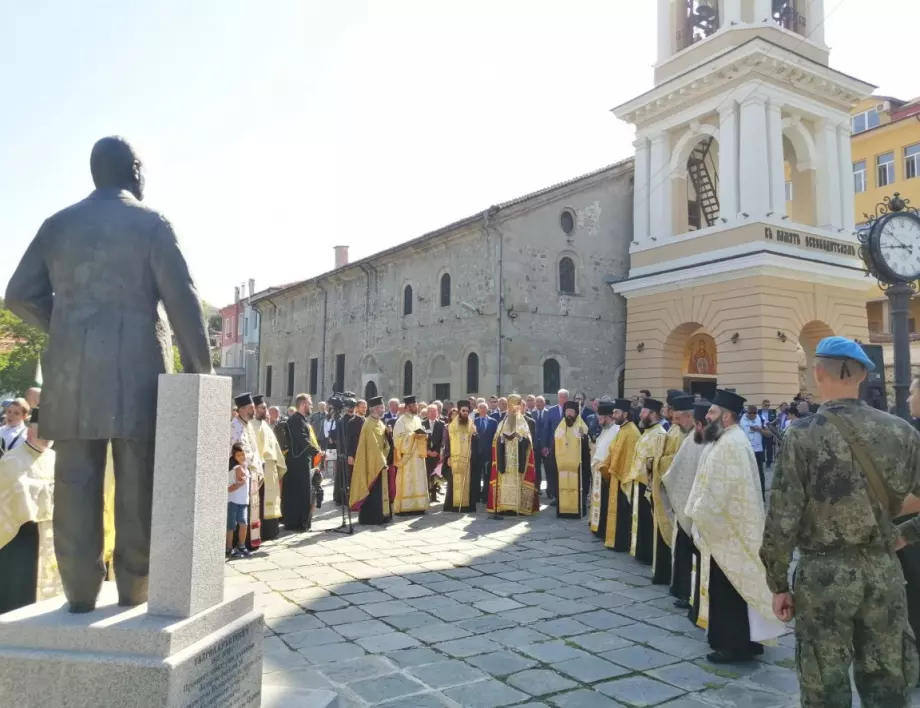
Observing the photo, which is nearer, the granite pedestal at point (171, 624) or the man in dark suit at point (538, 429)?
the granite pedestal at point (171, 624)

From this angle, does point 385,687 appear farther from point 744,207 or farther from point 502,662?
point 744,207

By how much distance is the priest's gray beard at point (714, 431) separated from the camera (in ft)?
16.2

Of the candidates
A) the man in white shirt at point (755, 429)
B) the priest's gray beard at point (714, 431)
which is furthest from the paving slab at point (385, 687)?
the man in white shirt at point (755, 429)

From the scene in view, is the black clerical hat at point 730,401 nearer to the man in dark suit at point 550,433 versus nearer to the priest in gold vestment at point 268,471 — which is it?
the priest in gold vestment at point 268,471

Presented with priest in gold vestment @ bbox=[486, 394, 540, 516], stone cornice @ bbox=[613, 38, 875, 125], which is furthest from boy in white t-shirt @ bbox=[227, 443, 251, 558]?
stone cornice @ bbox=[613, 38, 875, 125]

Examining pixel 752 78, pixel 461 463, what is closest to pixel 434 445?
pixel 461 463

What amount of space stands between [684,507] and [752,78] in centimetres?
1690

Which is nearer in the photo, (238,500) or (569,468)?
(238,500)

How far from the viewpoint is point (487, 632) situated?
17.0 feet

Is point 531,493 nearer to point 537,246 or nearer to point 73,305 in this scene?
point 73,305

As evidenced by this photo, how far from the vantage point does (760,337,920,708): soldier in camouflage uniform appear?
2.80 metres

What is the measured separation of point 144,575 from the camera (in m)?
2.96

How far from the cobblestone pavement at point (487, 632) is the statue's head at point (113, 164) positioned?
9.86 ft

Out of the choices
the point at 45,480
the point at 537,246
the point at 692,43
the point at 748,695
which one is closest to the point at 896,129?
the point at 692,43
